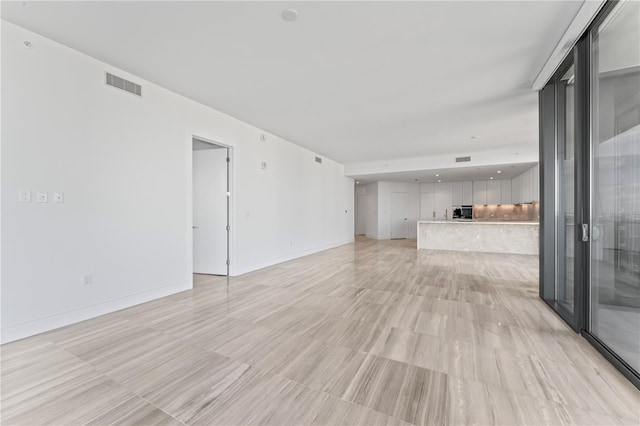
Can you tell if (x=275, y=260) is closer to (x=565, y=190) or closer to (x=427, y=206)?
(x=565, y=190)

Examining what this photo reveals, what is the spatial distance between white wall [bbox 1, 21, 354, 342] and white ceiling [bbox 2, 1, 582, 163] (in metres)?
0.34

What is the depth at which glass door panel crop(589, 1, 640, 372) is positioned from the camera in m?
2.02

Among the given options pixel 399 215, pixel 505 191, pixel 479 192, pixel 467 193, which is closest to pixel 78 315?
pixel 399 215

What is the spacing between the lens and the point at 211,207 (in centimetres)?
536

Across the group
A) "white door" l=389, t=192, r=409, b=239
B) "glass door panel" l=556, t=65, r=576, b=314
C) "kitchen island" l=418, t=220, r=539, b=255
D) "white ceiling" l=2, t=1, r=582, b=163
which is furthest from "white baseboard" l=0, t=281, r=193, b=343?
"white door" l=389, t=192, r=409, b=239

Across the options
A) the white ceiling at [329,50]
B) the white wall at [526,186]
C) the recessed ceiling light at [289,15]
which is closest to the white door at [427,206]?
the white wall at [526,186]

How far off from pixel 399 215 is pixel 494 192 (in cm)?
385

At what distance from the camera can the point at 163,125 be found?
404 centimetres

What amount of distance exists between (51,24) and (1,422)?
10.9 ft

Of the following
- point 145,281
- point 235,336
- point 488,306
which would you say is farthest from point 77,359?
point 488,306

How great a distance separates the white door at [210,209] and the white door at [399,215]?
869 cm

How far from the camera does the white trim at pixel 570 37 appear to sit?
7.57ft

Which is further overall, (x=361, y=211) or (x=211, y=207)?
(x=361, y=211)

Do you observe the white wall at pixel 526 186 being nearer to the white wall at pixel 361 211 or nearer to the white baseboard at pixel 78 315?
the white wall at pixel 361 211
